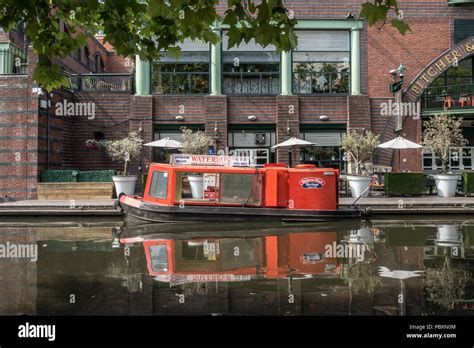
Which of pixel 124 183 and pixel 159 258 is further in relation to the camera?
pixel 124 183

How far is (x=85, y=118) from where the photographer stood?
2339cm

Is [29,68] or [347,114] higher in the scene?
[29,68]

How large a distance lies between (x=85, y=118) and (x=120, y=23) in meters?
17.7

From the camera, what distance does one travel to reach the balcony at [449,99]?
23530 millimetres

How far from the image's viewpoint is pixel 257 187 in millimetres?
14977

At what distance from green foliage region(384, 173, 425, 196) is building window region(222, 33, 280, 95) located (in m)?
7.22

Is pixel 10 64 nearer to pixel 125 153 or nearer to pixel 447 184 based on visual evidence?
pixel 125 153

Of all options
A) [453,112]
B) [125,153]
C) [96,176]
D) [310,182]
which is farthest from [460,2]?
[96,176]

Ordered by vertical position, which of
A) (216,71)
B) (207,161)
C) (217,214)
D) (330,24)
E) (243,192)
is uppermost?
(330,24)

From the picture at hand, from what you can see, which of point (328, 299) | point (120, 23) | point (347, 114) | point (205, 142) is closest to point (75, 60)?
point (205, 142)

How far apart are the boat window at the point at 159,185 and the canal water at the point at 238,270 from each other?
110 centimetres

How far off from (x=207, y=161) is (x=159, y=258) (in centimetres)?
578

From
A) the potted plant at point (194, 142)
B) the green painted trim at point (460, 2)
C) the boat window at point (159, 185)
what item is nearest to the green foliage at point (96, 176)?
the potted plant at point (194, 142)
